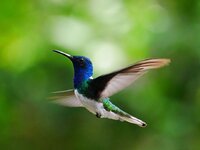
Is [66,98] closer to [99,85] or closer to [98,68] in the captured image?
[99,85]

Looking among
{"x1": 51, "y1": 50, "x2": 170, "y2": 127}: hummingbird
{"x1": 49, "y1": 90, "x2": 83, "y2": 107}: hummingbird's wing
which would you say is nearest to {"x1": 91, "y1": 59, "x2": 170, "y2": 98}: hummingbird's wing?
{"x1": 51, "y1": 50, "x2": 170, "y2": 127}: hummingbird

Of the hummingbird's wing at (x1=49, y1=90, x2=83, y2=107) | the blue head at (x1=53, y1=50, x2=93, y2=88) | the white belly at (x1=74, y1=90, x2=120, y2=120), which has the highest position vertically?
the blue head at (x1=53, y1=50, x2=93, y2=88)

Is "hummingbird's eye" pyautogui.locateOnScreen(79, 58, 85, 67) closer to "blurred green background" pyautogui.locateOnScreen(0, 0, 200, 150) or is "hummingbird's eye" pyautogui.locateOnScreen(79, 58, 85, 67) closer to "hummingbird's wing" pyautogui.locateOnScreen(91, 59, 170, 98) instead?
"hummingbird's wing" pyautogui.locateOnScreen(91, 59, 170, 98)

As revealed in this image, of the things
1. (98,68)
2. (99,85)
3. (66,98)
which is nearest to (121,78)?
(99,85)

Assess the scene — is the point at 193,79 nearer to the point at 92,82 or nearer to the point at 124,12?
the point at 124,12

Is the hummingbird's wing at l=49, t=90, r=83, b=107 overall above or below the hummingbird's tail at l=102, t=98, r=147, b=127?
below

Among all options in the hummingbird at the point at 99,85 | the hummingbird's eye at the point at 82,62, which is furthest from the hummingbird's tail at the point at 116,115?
the hummingbird's eye at the point at 82,62

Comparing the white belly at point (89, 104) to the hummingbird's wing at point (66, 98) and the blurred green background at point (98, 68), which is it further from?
the blurred green background at point (98, 68)
